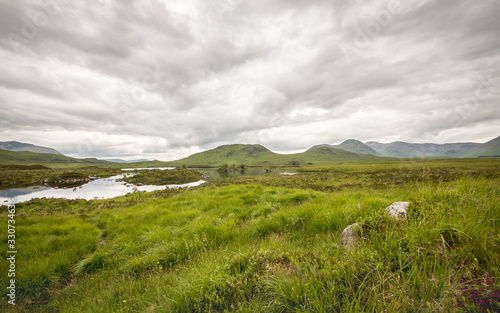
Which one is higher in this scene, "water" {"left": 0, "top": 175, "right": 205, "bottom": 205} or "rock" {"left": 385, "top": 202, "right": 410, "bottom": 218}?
"rock" {"left": 385, "top": 202, "right": 410, "bottom": 218}

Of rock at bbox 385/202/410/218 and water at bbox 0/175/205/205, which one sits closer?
rock at bbox 385/202/410/218

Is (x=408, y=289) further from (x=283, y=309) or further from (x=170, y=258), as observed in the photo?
(x=170, y=258)

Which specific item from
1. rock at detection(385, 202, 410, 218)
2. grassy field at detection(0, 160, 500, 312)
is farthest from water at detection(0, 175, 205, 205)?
rock at detection(385, 202, 410, 218)

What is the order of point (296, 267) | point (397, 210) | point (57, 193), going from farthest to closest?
point (57, 193) < point (397, 210) < point (296, 267)

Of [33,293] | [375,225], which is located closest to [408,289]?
[375,225]

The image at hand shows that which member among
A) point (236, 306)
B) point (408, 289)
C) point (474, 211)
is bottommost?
point (236, 306)

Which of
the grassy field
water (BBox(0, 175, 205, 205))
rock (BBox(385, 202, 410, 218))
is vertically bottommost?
water (BBox(0, 175, 205, 205))

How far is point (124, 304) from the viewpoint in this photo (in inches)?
155

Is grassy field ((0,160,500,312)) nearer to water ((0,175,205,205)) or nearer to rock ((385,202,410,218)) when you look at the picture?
rock ((385,202,410,218))

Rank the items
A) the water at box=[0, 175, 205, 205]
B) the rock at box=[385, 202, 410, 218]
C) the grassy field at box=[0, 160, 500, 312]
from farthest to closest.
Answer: the water at box=[0, 175, 205, 205] < the rock at box=[385, 202, 410, 218] < the grassy field at box=[0, 160, 500, 312]

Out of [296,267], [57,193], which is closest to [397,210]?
[296,267]

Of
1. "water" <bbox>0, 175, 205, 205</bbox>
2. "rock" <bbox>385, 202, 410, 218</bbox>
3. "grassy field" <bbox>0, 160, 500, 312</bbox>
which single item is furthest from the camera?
"water" <bbox>0, 175, 205, 205</bbox>

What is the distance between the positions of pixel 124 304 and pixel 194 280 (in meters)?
1.86

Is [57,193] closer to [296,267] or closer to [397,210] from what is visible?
[296,267]
